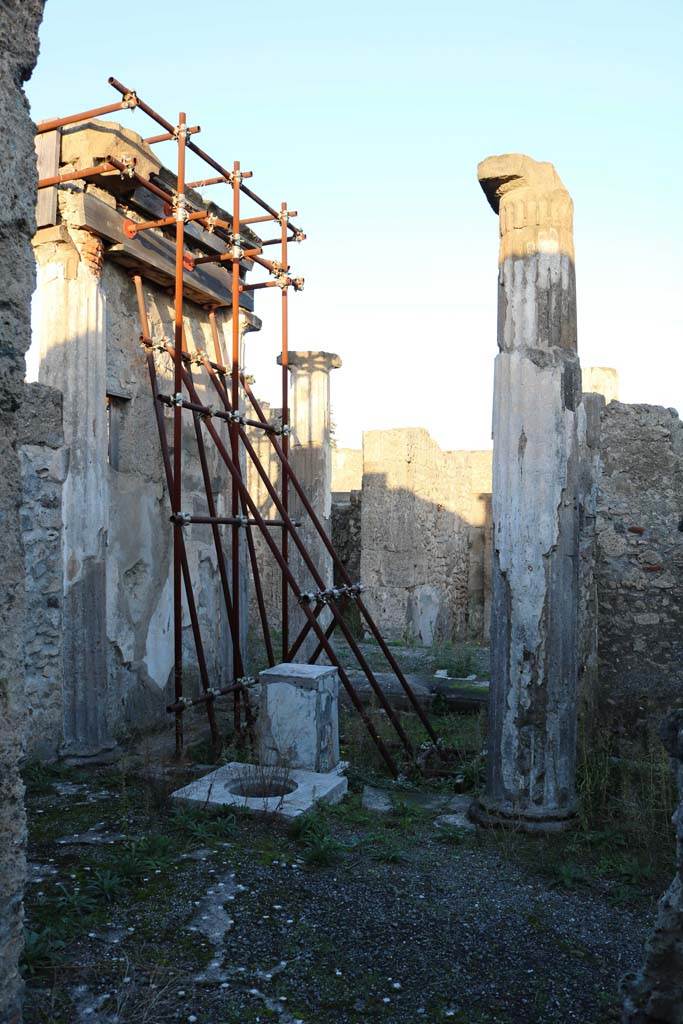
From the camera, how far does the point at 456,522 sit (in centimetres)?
1268

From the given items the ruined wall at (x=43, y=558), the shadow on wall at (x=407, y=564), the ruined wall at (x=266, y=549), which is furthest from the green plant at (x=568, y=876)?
the ruined wall at (x=266, y=549)

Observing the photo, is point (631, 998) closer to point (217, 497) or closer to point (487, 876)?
point (487, 876)

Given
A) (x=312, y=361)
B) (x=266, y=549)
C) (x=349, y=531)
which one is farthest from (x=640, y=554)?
(x=349, y=531)

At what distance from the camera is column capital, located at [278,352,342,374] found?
837 centimetres

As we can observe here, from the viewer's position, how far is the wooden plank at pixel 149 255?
5.39 m

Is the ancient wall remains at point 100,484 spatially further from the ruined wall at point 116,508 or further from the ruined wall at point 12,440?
the ruined wall at point 12,440

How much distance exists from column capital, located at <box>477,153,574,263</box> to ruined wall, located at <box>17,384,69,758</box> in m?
2.83

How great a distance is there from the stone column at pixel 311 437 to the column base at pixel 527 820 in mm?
4230

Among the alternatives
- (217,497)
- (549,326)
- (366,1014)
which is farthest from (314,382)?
(366,1014)

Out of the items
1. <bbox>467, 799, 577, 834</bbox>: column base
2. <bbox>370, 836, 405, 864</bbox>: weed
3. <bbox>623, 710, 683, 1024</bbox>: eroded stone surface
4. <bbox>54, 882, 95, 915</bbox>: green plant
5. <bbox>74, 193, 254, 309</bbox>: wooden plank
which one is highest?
<bbox>74, 193, 254, 309</bbox>: wooden plank

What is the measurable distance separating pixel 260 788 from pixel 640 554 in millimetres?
3070

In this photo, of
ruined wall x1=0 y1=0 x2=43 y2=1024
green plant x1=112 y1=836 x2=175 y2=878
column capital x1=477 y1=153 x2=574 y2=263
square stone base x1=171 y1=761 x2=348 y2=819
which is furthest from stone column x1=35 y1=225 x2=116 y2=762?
ruined wall x1=0 y1=0 x2=43 y2=1024

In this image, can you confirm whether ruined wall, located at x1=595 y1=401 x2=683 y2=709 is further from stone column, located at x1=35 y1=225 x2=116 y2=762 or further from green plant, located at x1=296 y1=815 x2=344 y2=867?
stone column, located at x1=35 y1=225 x2=116 y2=762

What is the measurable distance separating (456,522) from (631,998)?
1066cm
